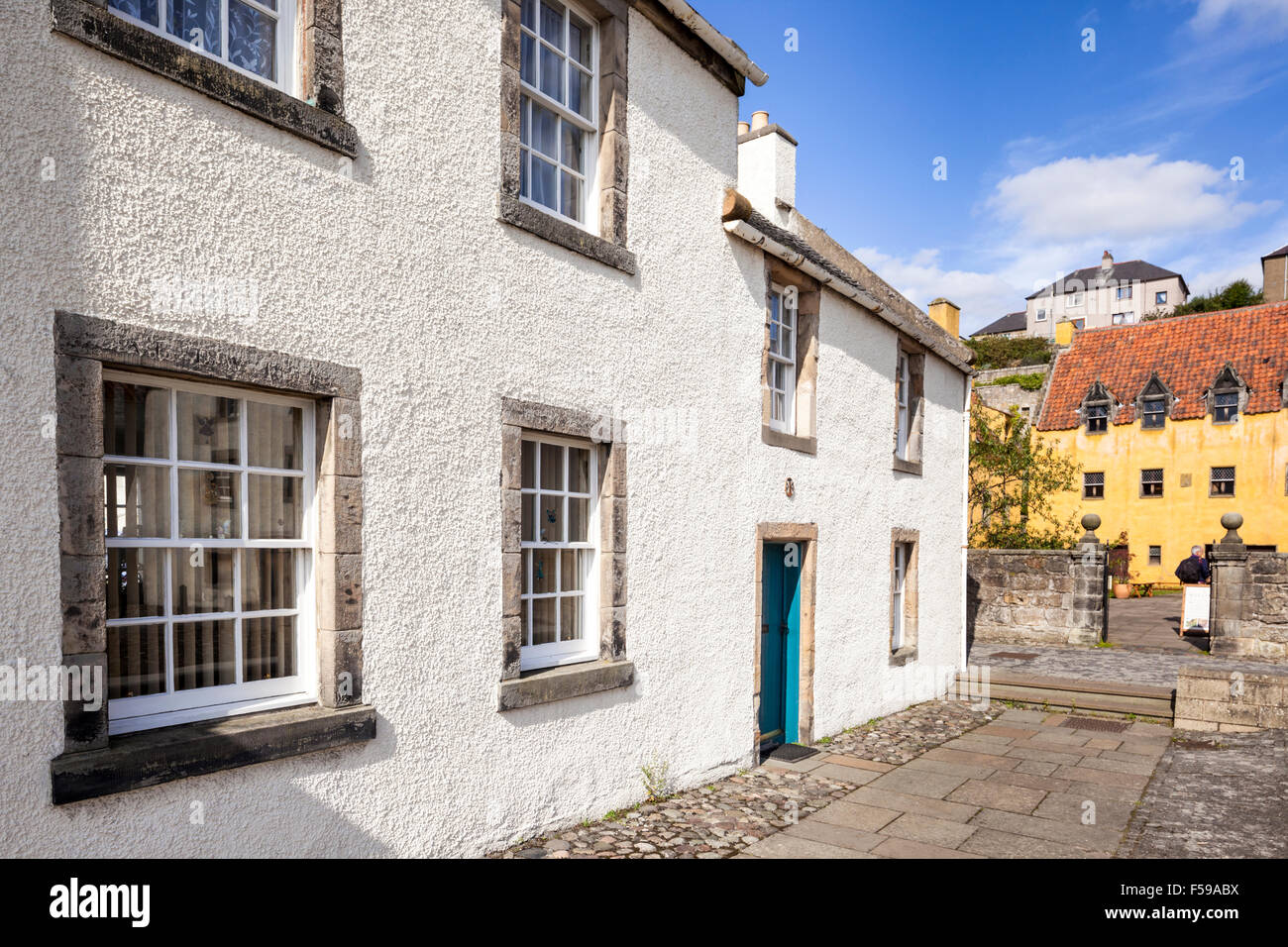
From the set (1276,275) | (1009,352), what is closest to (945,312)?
(1276,275)

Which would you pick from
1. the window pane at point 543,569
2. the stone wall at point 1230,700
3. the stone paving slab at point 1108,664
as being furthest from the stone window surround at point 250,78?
the stone paving slab at point 1108,664

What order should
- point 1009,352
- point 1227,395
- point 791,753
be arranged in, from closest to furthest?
point 791,753 < point 1227,395 < point 1009,352

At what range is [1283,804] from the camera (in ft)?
22.7

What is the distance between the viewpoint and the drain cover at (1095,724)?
10.1 m

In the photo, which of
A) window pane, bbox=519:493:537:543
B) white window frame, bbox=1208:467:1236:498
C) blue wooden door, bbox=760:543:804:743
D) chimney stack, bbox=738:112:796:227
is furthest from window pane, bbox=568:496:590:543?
white window frame, bbox=1208:467:1236:498

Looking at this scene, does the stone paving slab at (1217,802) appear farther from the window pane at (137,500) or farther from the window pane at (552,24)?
the window pane at (552,24)

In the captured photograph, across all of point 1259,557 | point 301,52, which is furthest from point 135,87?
point 1259,557

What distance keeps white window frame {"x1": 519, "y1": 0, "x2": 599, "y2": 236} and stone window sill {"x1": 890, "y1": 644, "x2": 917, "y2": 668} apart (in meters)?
7.15

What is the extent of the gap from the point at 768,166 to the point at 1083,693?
8.21 metres

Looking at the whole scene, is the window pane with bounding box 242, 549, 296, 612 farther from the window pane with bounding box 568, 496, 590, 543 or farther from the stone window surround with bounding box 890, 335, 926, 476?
the stone window surround with bounding box 890, 335, 926, 476

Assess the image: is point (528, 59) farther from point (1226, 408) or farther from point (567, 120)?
point (1226, 408)

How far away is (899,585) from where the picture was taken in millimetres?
11523

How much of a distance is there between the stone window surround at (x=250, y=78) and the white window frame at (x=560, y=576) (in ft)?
7.34
